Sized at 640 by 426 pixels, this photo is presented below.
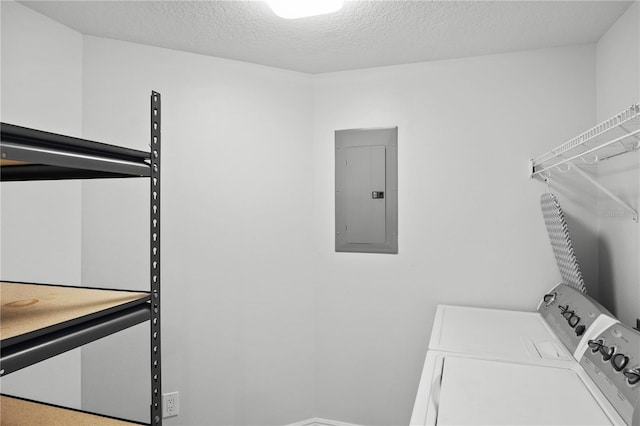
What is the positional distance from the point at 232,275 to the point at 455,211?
1415mm

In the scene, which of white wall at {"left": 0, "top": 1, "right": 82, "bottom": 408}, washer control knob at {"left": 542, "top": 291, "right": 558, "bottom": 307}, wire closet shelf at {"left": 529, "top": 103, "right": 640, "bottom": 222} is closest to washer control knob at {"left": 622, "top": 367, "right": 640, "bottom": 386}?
wire closet shelf at {"left": 529, "top": 103, "right": 640, "bottom": 222}

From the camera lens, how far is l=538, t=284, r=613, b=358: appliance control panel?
1.56 metres

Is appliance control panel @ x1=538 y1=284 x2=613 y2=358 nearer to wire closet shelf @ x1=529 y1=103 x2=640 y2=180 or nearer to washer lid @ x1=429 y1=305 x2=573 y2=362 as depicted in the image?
washer lid @ x1=429 y1=305 x2=573 y2=362

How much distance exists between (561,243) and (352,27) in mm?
1484

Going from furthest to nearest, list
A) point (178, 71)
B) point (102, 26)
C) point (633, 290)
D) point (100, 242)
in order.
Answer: point (178, 71) → point (100, 242) → point (102, 26) → point (633, 290)

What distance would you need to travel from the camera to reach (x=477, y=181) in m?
2.36

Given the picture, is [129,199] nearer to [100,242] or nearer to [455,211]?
[100,242]

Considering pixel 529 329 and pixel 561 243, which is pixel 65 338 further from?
pixel 561 243

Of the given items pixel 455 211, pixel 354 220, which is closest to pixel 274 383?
pixel 354 220

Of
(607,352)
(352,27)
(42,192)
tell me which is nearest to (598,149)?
(607,352)

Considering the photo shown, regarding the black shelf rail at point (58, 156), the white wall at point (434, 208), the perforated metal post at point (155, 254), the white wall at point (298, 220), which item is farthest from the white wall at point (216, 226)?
the perforated metal post at point (155, 254)

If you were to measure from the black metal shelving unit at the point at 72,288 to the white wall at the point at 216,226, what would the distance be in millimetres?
1045

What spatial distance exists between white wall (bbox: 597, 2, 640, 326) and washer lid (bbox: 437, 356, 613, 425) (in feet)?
2.31

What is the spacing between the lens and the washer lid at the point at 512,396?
110 cm
